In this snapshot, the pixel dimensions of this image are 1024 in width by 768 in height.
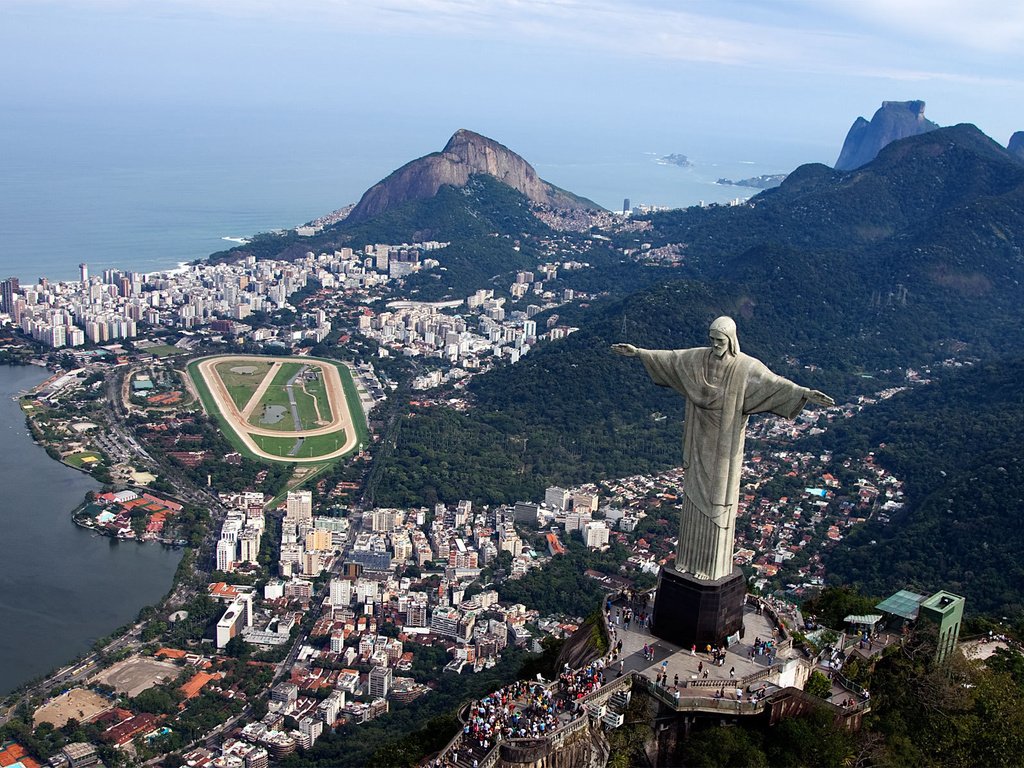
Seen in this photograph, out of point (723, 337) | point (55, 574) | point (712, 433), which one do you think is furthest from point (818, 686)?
point (55, 574)

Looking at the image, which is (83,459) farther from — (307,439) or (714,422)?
(714,422)

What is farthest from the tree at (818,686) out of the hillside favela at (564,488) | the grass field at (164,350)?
the grass field at (164,350)

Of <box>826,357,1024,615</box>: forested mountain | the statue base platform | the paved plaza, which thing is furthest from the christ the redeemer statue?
<box>826,357,1024,615</box>: forested mountain

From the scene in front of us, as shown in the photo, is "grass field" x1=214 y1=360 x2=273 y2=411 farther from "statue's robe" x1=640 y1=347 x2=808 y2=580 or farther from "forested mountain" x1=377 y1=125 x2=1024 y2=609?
"statue's robe" x1=640 y1=347 x2=808 y2=580

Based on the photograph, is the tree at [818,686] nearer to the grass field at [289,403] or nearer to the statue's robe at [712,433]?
the statue's robe at [712,433]

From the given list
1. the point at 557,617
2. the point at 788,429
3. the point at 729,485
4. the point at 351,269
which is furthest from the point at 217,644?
the point at 351,269

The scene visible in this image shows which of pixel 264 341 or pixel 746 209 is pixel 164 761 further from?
pixel 746 209
